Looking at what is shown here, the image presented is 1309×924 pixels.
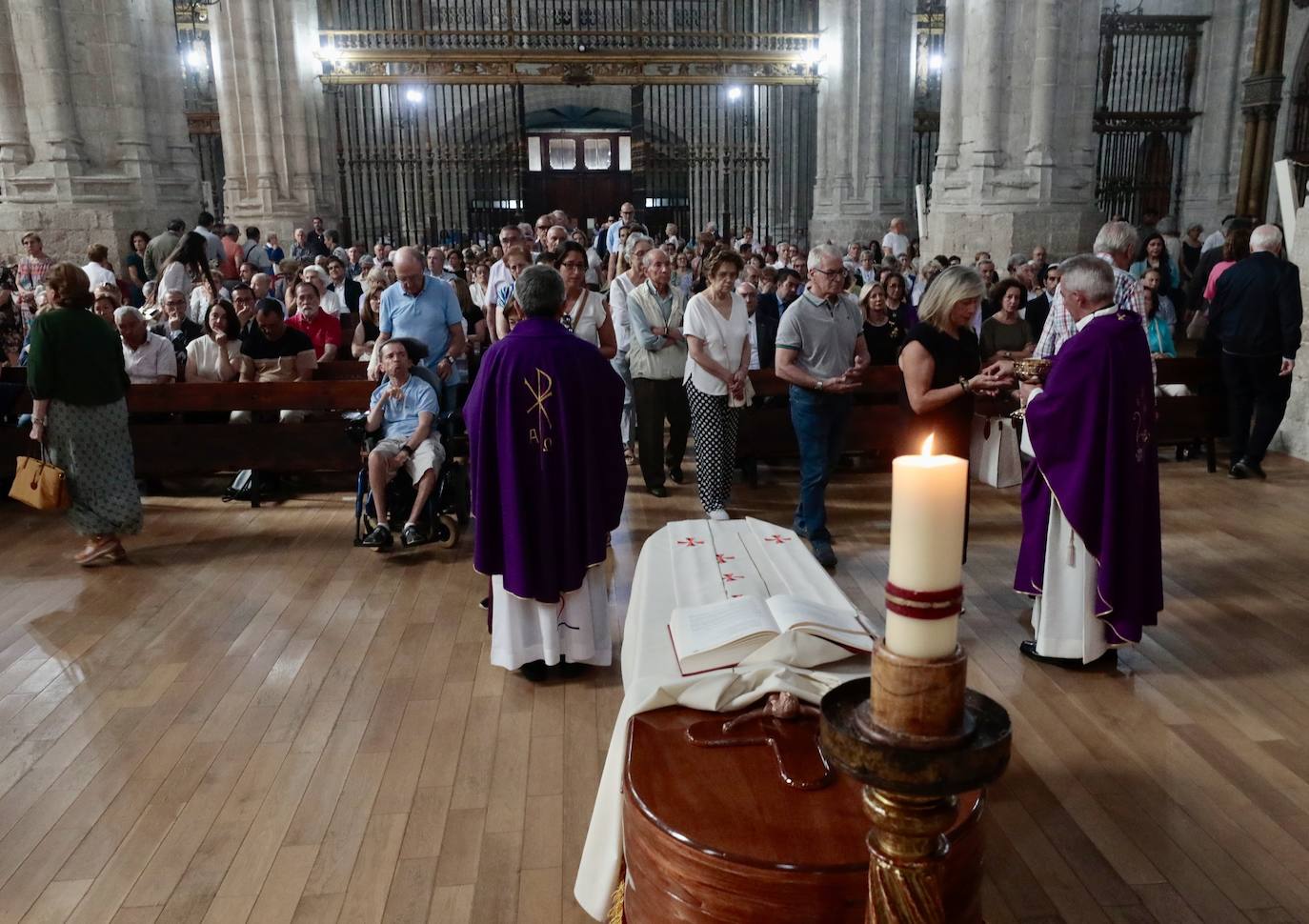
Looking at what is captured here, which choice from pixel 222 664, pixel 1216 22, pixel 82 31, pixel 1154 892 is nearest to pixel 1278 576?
pixel 1154 892

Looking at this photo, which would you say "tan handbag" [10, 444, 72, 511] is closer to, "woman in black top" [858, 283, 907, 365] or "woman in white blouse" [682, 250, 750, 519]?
"woman in white blouse" [682, 250, 750, 519]

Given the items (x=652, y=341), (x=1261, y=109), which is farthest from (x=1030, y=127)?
(x=1261, y=109)

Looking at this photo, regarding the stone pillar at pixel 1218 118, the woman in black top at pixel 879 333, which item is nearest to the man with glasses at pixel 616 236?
the woman in black top at pixel 879 333

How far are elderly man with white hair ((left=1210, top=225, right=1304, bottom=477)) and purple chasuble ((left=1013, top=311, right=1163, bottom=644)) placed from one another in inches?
136

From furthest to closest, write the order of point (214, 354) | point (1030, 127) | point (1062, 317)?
1. point (1030, 127)
2. point (214, 354)
3. point (1062, 317)

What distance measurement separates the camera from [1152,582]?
3.82 metres

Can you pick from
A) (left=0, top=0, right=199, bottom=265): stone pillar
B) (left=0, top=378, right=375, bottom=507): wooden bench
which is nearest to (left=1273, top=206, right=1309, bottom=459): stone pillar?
(left=0, top=378, right=375, bottom=507): wooden bench

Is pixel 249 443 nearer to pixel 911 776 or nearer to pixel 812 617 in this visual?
pixel 812 617

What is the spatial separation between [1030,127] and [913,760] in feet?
33.3

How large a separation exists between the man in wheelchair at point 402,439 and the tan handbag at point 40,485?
153 cm

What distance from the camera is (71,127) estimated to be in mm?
10141

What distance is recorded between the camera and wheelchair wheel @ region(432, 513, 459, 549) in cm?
564

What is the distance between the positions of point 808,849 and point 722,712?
1.56 ft

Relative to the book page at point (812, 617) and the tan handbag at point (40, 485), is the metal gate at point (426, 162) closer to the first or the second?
the tan handbag at point (40, 485)
